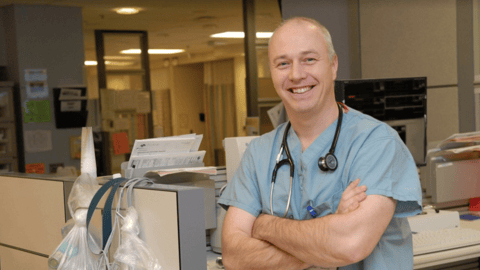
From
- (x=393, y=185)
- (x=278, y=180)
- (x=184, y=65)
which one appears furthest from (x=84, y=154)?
(x=184, y=65)

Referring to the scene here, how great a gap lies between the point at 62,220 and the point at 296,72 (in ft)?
2.88

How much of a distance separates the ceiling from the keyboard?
339 centimetres

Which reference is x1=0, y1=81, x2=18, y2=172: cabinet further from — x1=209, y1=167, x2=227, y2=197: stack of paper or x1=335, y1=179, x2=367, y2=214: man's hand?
x1=335, y1=179, x2=367, y2=214: man's hand

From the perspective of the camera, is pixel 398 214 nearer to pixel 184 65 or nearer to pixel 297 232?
pixel 297 232

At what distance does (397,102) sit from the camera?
2.62 metres

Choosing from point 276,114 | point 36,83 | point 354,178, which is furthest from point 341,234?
point 36,83

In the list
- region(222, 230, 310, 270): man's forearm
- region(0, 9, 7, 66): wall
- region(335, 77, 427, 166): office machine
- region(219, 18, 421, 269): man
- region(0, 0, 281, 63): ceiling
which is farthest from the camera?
region(0, 9, 7, 66): wall

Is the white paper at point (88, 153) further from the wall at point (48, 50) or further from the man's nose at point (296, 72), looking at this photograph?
the wall at point (48, 50)

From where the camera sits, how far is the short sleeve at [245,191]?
1.62 metres

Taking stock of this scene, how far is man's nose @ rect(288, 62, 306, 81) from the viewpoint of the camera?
5.08 ft

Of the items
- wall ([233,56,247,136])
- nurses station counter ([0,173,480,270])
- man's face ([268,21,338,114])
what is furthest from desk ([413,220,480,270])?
wall ([233,56,247,136])

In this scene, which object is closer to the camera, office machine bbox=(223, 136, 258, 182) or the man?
the man

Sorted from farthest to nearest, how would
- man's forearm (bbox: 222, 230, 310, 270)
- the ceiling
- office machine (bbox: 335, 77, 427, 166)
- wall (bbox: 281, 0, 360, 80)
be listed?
1. the ceiling
2. wall (bbox: 281, 0, 360, 80)
3. office machine (bbox: 335, 77, 427, 166)
4. man's forearm (bbox: 222, 230, 310, 270)

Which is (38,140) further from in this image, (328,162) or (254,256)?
(328,162)
